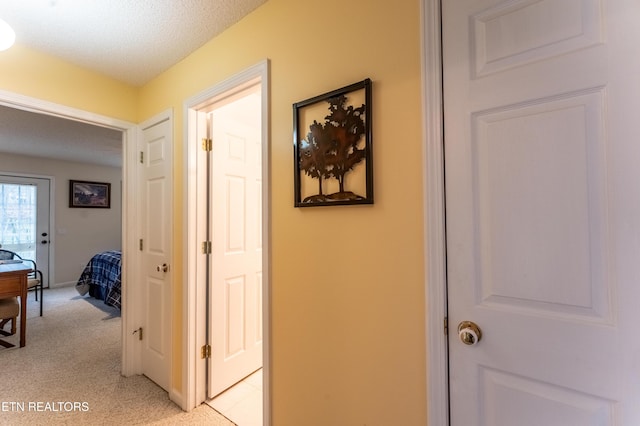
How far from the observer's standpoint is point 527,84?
0.82 metres

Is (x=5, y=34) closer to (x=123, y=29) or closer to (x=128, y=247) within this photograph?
(x=123, y=29)

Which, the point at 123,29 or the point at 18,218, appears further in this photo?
the point at 18,218

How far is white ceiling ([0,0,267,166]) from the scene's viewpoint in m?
1.49

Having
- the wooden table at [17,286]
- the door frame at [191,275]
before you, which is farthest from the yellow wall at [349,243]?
the wooden table at [17,286]

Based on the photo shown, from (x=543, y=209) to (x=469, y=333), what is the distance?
1.40ft

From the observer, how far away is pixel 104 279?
4016 millimetres


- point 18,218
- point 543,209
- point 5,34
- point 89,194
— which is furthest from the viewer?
point 89,194

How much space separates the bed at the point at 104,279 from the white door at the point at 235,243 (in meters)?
2.34

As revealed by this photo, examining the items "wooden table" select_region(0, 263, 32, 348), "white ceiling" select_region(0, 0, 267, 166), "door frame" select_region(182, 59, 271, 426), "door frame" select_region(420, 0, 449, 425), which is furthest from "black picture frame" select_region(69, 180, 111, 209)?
"door frame" select_region(420, 0, 449, 425)

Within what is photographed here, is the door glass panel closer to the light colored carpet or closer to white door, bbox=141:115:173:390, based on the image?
the light colored carpet

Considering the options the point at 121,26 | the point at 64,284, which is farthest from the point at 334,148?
the point at 64,284

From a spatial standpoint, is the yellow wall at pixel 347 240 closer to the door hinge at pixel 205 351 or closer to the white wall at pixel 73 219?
the door hinge at pixel 205 351

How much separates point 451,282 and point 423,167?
0.39 m

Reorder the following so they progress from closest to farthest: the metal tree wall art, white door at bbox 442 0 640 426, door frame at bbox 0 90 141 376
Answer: white door at bbox 442 0 640 426
the metal tree wall art
door frame at bbox 0 90 141 376
